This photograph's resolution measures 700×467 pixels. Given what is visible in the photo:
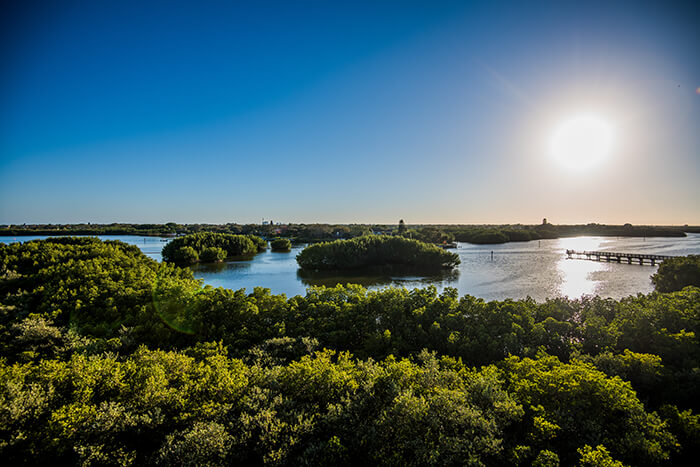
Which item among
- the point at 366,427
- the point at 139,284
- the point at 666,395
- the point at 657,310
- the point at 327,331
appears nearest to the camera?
the point at 366,427

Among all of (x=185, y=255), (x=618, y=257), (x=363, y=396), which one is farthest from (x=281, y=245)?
(x=363, y=396)

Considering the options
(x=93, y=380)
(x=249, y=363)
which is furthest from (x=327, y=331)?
(x=93, y=380)

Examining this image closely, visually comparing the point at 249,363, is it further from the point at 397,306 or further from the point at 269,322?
the point at 397,306

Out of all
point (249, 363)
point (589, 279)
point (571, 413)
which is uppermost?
point (571, 413)

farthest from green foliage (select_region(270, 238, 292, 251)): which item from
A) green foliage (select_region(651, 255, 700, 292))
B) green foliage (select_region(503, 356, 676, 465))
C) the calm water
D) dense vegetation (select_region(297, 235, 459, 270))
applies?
green foliage (select_region(503, 356, 676, 465))

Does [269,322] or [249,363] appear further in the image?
[269,322]

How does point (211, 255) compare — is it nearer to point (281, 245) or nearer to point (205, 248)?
point (205, 248)

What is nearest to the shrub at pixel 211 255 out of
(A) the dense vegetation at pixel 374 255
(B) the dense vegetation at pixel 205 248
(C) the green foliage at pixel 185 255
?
(B) the dense vegetation at pixel 205 248

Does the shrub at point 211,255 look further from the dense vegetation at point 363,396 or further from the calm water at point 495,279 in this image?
the dense vegetation at point 363,396
